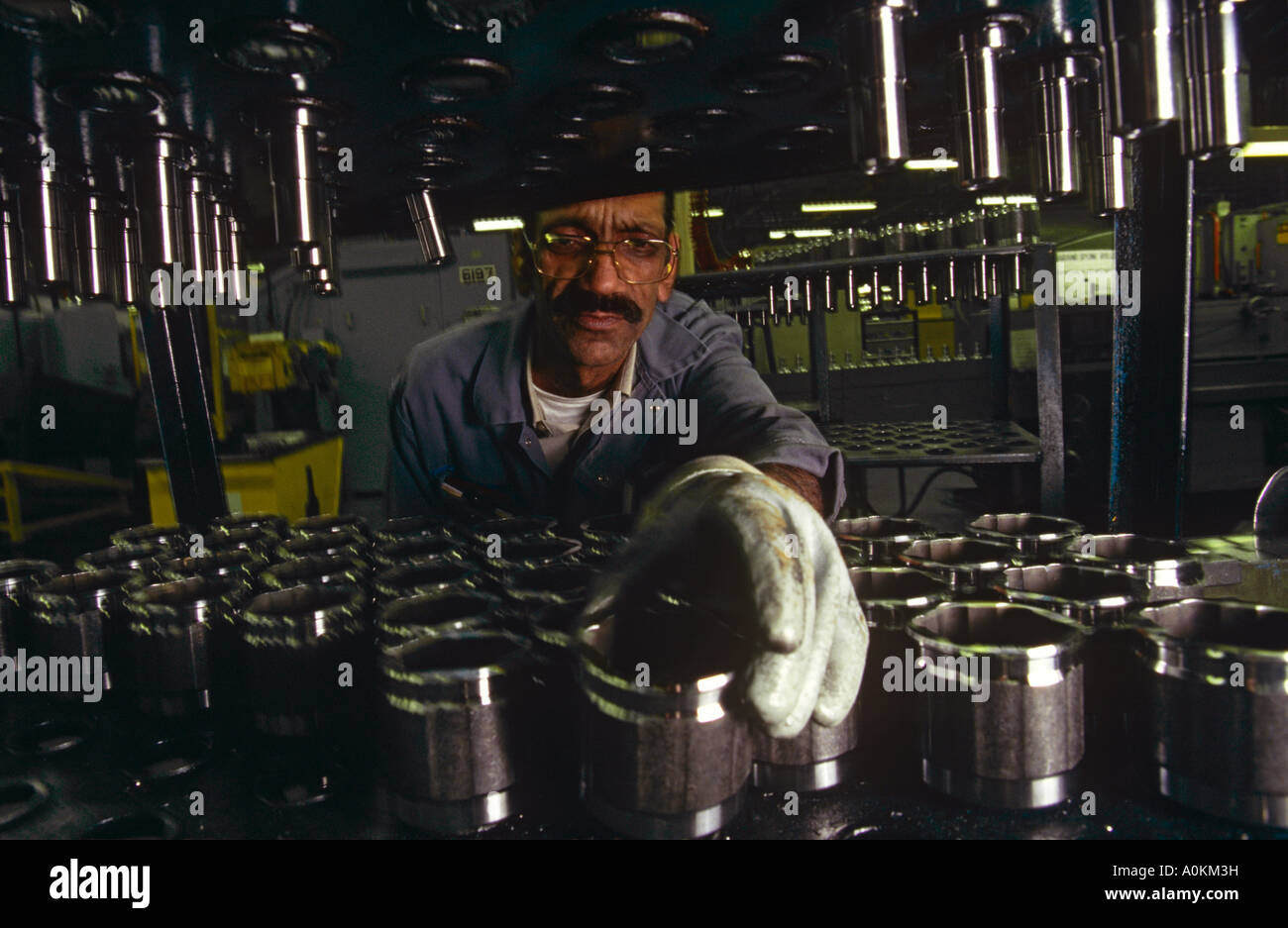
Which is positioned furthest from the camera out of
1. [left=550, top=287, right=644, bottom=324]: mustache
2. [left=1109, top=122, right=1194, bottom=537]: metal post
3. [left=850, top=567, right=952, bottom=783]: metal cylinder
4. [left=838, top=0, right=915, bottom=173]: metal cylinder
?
[left=550, top=287, right=644, bottom=324]: mustache

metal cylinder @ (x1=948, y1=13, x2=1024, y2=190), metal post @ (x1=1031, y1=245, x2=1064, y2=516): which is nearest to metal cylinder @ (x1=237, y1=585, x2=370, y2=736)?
metal cylinder @ (x1=948, y1=13, x2=1024, y2=190)

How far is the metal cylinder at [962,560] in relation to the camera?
1080 millimetres

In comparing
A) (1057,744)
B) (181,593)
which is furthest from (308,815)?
(1057,744)

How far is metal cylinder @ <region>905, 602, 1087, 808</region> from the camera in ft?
2.51

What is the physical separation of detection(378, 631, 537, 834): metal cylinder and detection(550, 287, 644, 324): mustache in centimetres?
176

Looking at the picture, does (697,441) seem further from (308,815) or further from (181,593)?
(308,815)

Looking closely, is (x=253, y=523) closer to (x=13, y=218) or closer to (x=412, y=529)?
(x=412, y=529)

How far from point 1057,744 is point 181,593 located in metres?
1.21

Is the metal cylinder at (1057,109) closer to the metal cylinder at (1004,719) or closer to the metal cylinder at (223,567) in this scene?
the metal cylinder at (1004,719)

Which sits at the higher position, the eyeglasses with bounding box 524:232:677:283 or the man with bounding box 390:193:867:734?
the eyeglasses with bounding box 524:232:677:283

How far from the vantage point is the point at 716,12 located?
2.93 ft

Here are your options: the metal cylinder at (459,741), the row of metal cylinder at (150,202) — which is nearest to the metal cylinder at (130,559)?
the row of metal cylinder at (150,202)

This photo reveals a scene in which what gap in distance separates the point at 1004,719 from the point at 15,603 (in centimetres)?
146

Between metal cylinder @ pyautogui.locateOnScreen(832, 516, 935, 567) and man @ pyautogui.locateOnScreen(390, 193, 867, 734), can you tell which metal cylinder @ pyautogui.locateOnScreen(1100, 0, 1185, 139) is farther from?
man @ pyautogui.locateOnScreen(390, 193, 867, 734)
